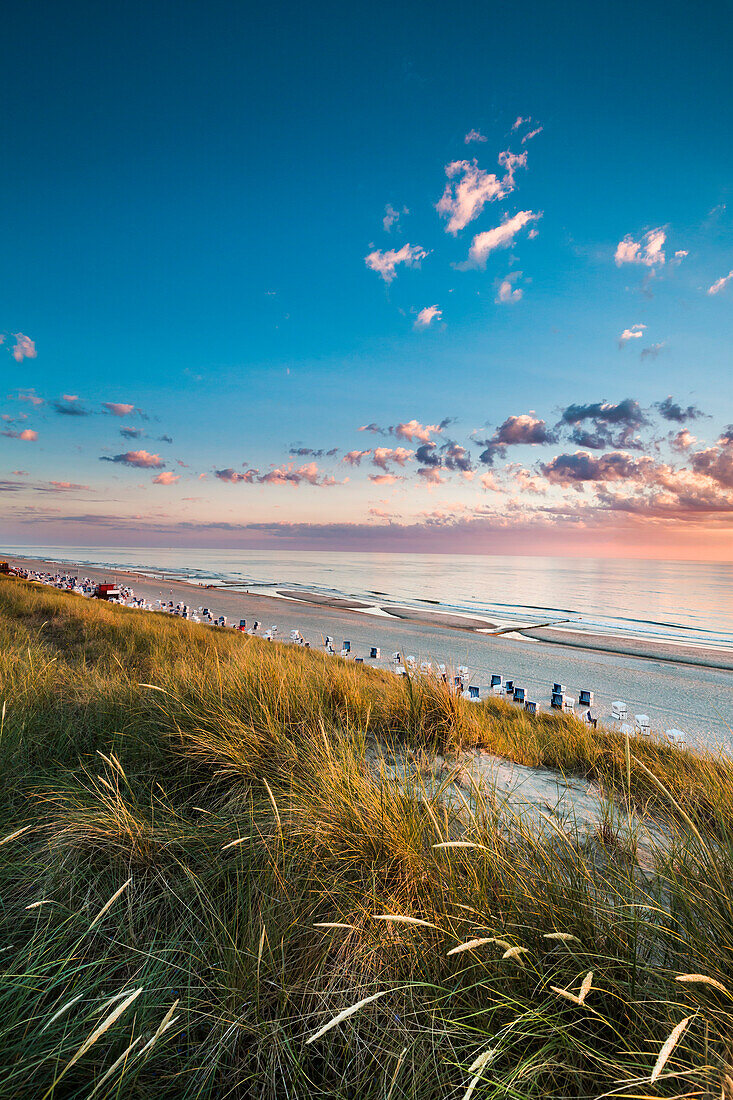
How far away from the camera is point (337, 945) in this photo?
182 cm

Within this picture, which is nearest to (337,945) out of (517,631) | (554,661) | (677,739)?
(677,739)

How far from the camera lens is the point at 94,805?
2551mm

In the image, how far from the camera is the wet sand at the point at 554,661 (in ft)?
44.0

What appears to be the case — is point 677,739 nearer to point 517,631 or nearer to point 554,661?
point 554,661

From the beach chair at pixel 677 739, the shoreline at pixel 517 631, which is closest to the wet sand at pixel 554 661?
the shoreline at pixel 517 631

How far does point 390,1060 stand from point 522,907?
665 millimetres

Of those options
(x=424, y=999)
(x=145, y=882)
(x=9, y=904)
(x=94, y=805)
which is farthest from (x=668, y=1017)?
(x=94, y=805)

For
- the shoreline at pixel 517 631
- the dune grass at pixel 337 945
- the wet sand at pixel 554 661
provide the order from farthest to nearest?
the shoreline at pixel 517 631, the wet sand at pixel 554 661, the dune grass at pixel 337 945

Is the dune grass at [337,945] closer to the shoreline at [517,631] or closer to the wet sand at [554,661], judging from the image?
the wet sand at [554,661]

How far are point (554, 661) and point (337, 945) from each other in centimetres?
1971

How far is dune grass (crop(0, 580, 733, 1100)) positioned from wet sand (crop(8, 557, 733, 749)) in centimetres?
846

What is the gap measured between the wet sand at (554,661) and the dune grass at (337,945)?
8.46 m

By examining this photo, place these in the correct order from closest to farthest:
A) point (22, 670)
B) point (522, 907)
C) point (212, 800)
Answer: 1. point (522, 907)
2. point (212, 800)
3. point (22, 670)

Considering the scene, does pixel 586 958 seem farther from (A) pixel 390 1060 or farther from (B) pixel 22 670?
(B) pixel 22 670
